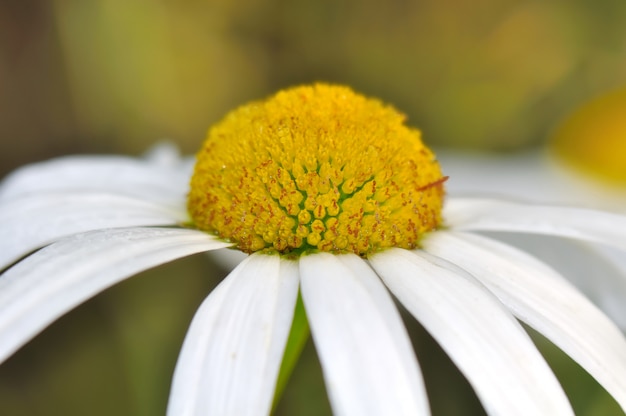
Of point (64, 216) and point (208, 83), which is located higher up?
point (208, 83)

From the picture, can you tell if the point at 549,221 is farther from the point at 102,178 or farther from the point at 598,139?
the point at 598,139

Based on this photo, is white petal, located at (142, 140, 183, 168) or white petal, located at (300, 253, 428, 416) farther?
white petal, located at (142, 140, 183, 168)

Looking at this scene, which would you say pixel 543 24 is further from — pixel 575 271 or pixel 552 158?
pixel 575 271

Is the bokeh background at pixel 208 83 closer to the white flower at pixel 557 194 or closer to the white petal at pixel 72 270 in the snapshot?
the white flower at pixel 557 194

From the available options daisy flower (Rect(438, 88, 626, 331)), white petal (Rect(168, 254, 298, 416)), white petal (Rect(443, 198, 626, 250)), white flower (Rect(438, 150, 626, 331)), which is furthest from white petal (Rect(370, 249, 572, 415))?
daisy flower (Rect(438, 88, 626, 331))

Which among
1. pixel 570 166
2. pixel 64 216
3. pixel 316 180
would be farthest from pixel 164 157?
pixel 570 166

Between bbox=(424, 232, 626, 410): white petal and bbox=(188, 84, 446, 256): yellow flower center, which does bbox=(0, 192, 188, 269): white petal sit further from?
bbox=(424, 232, 626, 410): white petal

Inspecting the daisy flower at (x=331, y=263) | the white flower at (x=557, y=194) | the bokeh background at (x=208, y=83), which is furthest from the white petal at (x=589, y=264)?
the daisy flower at (x=331, y=263)
